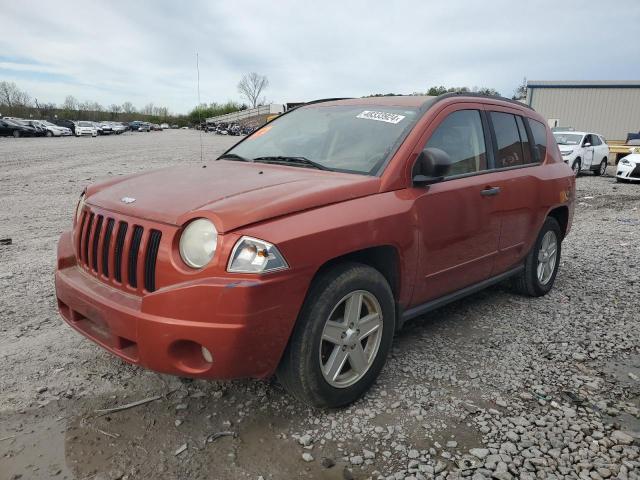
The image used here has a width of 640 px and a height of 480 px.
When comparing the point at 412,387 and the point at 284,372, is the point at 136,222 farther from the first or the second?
the point at 412,387

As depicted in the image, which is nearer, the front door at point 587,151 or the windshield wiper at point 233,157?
the windshield wiper at point 233,157

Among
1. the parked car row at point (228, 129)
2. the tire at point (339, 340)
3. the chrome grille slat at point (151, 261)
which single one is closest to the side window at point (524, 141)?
the tire at point (339, 340)

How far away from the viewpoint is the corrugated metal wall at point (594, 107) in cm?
3288

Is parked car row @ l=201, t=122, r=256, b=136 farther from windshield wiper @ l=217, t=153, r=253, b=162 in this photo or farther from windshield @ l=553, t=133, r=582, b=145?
windshield wiper @ l=217, t=153, r=253, b=162

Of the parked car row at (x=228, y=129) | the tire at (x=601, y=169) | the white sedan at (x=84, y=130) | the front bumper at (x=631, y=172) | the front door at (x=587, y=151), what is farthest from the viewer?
the parked car row at (x=228, y=129)

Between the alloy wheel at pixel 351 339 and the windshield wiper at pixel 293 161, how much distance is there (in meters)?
0.94

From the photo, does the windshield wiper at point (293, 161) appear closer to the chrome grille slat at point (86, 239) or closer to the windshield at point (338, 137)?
the windshield at point (338, 137)

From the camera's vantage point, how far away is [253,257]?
2.29 meters

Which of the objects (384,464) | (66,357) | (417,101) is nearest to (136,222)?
(66,357)

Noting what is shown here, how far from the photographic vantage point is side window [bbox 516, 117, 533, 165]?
14.4ft

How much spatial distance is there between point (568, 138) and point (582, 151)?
77 centimetres

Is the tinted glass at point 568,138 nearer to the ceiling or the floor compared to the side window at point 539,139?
nearer to the ceiling

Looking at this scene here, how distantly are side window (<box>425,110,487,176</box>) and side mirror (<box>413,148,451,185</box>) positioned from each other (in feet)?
0.72

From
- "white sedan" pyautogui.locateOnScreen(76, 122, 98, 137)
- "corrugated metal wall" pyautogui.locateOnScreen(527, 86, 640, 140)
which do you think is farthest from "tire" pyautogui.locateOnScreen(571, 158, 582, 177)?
"white sedan" pyautogui.locateOnScreen(76, 122, 98, 137)
